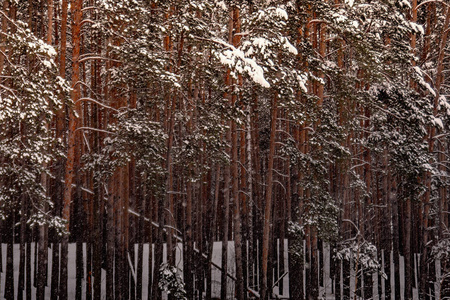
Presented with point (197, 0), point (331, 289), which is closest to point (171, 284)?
point (197, 0)

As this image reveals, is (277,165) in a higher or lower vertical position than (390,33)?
lower

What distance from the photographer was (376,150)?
14.5 meters

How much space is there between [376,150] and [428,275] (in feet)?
20.1

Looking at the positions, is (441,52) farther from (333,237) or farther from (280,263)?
(280,263)

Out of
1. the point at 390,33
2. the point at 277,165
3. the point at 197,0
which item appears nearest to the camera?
the point at 197,0

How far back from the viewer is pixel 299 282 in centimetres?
1371

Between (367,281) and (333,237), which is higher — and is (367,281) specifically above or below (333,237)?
below

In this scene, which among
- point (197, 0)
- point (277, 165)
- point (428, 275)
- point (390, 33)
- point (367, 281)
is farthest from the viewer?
point (277, 165)

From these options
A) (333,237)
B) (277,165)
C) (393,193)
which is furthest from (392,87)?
(277,165)

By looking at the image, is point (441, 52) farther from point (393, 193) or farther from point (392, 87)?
point (393, 193)

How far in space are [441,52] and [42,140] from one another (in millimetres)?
13398

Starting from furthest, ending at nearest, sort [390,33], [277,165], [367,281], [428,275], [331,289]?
[277,165]
[331,289]
[428,275]
[367,281]
[390,33]

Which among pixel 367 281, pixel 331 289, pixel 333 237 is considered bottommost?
pixel 331 289

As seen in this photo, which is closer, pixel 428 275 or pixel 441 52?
pixel 441 52
